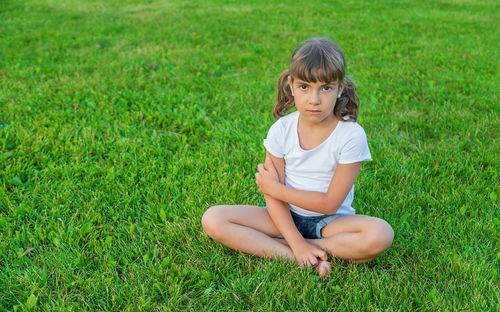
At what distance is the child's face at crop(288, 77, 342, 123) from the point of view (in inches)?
97.2

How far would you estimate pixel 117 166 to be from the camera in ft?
12.8

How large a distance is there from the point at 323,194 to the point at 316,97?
640 millimetres

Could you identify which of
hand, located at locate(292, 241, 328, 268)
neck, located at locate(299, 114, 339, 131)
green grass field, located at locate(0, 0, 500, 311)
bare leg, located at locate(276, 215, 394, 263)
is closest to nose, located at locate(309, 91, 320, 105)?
neck, located at locate(299, 114, 339, 131)

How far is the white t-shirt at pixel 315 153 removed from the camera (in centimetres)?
257

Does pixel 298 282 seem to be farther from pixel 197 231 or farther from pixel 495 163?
pixel 495 163

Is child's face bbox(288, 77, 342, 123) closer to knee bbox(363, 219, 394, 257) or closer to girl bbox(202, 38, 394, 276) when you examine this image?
girl bbox(202, 38, 394, 276)

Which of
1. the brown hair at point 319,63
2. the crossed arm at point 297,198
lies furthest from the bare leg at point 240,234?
the brown hair at point 319,63

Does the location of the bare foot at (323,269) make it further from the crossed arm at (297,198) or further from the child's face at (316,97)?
the child's face at (316,97)

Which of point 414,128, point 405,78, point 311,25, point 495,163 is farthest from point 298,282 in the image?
point 311,25

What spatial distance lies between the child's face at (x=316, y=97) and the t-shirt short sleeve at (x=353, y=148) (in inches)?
8.2

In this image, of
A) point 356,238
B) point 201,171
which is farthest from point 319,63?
point 201,171

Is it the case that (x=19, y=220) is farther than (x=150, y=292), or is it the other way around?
(x=19, y=220)

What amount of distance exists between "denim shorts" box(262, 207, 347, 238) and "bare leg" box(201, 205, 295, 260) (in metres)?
0.20

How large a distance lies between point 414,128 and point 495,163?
1.03 meters
